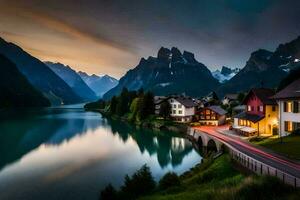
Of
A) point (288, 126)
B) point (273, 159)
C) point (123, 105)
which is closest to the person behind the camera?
point (273, 159)

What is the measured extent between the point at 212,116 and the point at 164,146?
3312cm

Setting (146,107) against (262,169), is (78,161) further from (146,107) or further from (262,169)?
(146,107)

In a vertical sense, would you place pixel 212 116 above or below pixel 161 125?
above

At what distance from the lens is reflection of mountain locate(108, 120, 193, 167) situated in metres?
56.4

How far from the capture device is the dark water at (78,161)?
35.4 metres

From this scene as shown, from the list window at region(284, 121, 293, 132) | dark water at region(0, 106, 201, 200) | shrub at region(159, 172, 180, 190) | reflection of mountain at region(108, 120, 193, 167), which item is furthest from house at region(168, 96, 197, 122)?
shrub at region(159, 172, 180, 190)

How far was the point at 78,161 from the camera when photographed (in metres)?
53.0

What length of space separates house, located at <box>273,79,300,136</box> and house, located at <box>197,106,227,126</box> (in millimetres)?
45737

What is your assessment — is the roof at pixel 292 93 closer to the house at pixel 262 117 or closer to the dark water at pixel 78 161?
the house at pixel 262 117

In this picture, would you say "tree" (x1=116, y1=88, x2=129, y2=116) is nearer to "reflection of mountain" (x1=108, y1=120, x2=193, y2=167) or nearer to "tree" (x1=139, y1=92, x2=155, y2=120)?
"tree" (x1=139, y1=92, x2=155, y2=120)

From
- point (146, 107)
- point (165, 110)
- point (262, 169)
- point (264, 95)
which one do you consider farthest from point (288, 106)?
point (146, 107)

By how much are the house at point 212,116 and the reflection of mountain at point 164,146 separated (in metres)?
15.4

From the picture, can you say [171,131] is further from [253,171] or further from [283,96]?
[253,171]

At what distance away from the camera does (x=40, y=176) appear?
138ft
